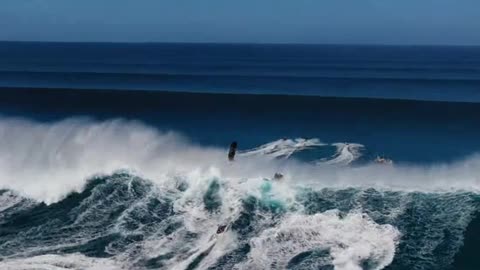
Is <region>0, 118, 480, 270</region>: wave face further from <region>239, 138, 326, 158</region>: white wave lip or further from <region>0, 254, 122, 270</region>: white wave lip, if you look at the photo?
<region>239, 138, 326, 158</region>: white wave lip

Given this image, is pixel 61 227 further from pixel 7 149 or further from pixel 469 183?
pixel 469 183

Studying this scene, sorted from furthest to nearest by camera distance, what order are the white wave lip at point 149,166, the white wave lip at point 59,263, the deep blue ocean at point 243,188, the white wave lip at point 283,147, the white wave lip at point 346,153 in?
the white wave lip at point 283,147 < the white wave lip at point 346,153 < the white wave lip at point 149,166 < the deep blue ocean at point 243,188 < the white wave lip at point 59,263

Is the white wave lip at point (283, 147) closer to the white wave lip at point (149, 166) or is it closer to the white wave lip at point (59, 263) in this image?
the white wave lip at point (149, 166)

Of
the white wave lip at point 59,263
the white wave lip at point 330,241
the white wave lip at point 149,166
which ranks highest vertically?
the white wave lip at point 149,166

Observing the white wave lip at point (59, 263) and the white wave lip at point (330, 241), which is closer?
the white wave lip at point (59, 263)

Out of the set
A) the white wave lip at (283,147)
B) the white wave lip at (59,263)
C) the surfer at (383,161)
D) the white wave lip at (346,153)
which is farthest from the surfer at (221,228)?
the surfer at (383,161)

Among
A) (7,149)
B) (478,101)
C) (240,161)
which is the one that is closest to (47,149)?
(7,149)

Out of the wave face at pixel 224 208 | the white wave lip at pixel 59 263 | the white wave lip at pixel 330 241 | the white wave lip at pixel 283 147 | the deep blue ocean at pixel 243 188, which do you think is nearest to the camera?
the white wave lip at pixel 59 263

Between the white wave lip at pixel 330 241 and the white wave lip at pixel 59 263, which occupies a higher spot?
the white wave lip at pixel 330 241
